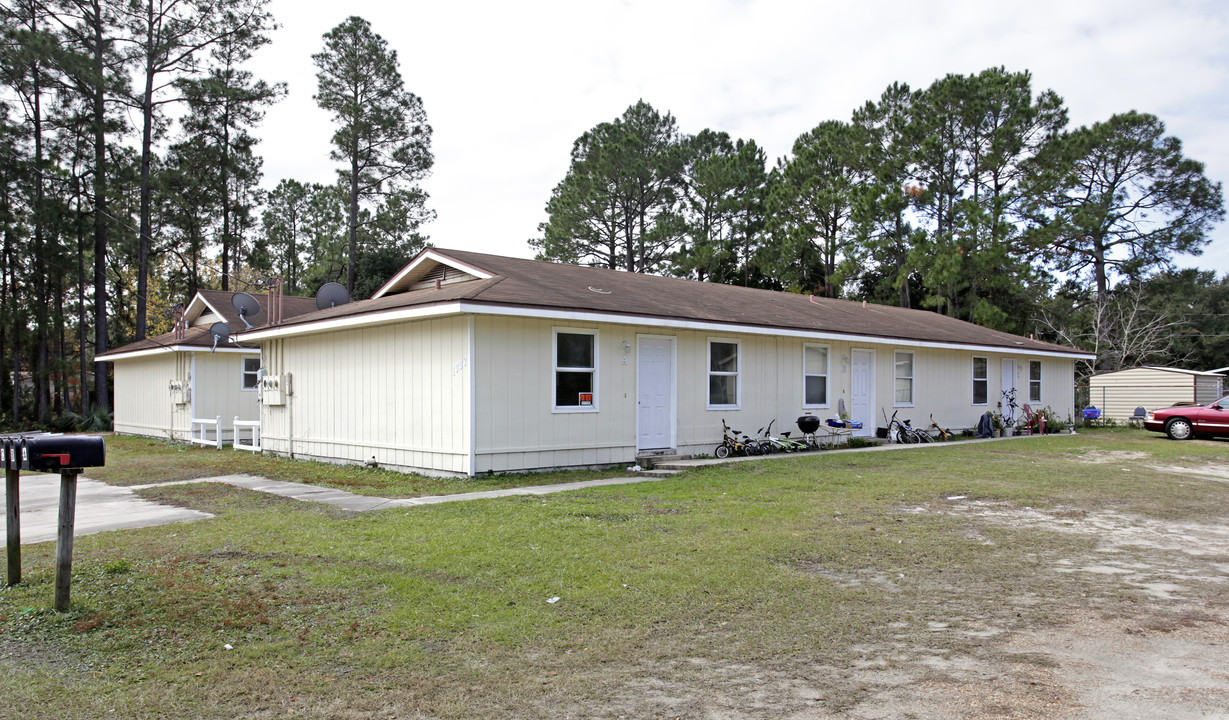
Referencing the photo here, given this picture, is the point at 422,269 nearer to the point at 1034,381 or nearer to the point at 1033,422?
the point at 1033,422

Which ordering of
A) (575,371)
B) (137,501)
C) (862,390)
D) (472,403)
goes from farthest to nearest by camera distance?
(862,390)
(575,371)
(472,403)
(137,501)

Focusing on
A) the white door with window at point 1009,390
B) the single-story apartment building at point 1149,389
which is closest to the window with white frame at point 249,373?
the white door with window at point 1009,390

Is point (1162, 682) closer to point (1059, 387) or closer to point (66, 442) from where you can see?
point (66, 442)

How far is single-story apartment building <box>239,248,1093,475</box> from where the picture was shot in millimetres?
12117

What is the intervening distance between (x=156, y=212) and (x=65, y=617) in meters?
36.7

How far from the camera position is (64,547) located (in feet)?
16.4

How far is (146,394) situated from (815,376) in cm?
2023

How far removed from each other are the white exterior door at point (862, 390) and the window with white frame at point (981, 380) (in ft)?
16.8

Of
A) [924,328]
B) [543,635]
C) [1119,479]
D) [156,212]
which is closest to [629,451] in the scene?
[1119,479]

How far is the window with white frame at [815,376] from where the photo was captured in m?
17.2

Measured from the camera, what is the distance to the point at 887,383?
757 inches

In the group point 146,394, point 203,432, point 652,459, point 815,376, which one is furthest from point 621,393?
point 146,394

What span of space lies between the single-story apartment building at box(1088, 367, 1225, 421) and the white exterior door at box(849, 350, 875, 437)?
49.7 feet

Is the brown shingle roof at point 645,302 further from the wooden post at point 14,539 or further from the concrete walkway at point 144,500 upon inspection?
the wooden post at point 14,539
